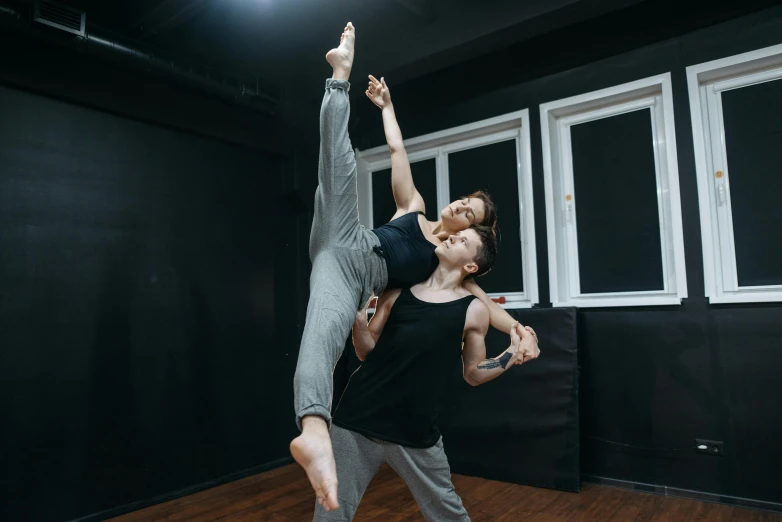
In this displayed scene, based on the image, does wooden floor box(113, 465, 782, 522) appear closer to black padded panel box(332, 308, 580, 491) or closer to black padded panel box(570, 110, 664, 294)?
black padded panel box(332, 308, 580, 491)

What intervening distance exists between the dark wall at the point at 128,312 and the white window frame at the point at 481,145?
1098 millimetres

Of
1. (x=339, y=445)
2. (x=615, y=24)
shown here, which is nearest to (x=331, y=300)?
(x=339, y=445)

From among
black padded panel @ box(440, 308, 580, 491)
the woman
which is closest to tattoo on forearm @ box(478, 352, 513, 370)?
the woman

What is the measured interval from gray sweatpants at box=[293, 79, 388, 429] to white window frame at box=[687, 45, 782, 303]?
262cm

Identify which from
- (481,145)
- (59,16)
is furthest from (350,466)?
(481,145)

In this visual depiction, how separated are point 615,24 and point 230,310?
3.69m

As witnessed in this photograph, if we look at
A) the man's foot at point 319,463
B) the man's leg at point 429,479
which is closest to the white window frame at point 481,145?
the man's leg at point 429,479

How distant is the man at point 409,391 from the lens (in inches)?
71.3

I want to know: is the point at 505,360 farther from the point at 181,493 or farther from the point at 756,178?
the point at 181,493

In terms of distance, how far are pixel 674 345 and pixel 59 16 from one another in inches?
172

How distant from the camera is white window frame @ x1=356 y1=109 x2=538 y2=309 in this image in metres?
4.21

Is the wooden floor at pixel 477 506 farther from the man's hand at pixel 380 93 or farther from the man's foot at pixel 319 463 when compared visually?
the man's hand at pixel 380 93

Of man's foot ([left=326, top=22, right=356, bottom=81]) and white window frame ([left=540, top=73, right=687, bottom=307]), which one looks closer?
man's foot ([left=326, top=22, right=356, bottom=81])

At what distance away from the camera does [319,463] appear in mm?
1288
